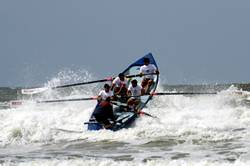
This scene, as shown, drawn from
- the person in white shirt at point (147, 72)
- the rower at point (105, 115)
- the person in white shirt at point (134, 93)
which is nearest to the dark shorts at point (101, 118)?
the rower at point (105, 115)

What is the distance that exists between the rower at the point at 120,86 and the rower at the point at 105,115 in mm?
1899

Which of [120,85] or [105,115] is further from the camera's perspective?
[120,85]

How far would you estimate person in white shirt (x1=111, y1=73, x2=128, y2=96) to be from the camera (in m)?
17.1

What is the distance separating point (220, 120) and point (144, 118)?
243cm

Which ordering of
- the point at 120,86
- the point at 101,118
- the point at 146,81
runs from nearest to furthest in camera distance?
the point at 101,118 < the point at 120,86 < the point at 146,81

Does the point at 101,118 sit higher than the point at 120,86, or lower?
lower

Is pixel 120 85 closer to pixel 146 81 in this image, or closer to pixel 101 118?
pixel 146 81

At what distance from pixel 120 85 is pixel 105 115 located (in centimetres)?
233

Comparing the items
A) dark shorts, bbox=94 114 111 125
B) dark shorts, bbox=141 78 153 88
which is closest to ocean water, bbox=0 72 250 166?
dark shorts, bbox=94 114 111 125

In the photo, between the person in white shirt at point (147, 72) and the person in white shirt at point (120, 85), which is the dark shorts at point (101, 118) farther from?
the person in white shirt at point (147, 72)

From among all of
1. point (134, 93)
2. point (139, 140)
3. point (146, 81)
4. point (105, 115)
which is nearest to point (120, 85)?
point (134, 93)

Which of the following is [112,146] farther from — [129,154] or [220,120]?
[220,120]

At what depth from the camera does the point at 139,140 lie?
44.0 ft

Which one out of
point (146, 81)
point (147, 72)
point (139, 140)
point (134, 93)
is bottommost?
point (139, 140)
